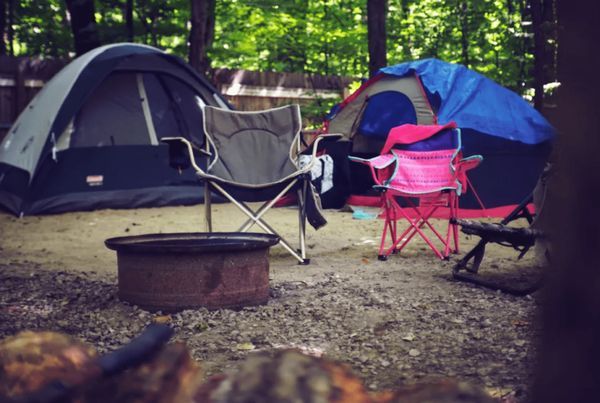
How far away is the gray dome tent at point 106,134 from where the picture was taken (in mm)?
7984

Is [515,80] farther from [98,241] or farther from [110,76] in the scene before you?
[98,241]

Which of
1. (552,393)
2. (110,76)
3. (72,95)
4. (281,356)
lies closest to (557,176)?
(552,393)

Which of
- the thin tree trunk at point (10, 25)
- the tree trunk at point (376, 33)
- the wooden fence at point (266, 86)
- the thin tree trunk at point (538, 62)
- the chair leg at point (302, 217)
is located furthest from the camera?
the thin tree trunk at point (10, 25)

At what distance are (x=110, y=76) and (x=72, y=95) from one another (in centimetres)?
70

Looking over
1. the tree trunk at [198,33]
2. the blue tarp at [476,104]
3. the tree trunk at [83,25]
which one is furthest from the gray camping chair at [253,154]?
the tree trunk at [83,25]

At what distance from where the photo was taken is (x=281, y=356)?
1.12m

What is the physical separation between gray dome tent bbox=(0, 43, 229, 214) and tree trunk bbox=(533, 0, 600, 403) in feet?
24.4

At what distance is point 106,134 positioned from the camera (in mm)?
8594

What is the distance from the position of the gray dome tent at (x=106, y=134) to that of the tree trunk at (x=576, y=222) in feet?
24.4

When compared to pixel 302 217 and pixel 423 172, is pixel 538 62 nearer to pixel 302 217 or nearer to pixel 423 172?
pixel 423 172

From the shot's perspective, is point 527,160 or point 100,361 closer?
point 100,361

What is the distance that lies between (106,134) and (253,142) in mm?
3141

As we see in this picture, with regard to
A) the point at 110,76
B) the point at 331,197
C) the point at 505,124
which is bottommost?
Answer: the point at 331,197

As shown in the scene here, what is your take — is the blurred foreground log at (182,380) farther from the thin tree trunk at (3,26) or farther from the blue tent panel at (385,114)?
the thin tree trunk at (3,26)
